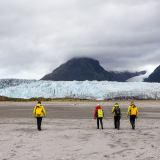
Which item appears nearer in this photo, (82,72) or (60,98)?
(60,98)

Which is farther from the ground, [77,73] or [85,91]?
[77,73]

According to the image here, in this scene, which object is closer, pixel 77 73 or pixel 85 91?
pixel 85 91

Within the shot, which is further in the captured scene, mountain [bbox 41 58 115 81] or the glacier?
mountain [bbox 41 58 115 81]

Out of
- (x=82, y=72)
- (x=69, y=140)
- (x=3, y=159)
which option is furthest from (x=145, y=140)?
(x=82, y=72)

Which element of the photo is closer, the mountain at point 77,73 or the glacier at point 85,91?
the glacier at point 85,91

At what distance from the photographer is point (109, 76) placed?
7785 inches

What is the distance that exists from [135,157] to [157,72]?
19082 cm

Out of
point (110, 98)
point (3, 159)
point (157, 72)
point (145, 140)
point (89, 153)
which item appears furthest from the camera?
point (157, 72)

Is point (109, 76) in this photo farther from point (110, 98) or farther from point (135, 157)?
point (135, 157)

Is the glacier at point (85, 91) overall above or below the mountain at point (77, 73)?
below

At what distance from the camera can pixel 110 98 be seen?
4728 centimetres

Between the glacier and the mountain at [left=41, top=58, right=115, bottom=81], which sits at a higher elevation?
→ the mountain at [left=41, top=58, right=115, bottom=81]

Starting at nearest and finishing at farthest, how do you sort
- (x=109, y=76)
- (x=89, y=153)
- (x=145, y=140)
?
(x=89, y=153) → (x=145, y=140) → (x=109, y=76)

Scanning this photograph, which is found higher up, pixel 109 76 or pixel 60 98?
pixel 109 76
